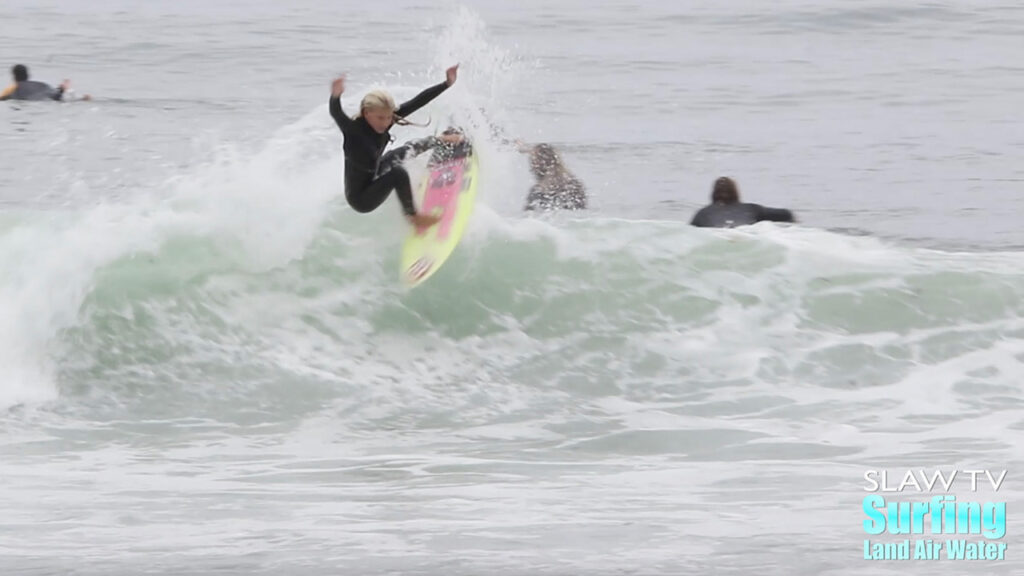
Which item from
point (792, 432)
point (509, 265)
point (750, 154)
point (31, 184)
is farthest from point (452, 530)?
point (750, 154)

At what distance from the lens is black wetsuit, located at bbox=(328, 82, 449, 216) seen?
1028 centimetres

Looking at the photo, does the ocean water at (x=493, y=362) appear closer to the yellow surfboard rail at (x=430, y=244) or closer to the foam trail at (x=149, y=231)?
the foam trail at (x=149, y=231)

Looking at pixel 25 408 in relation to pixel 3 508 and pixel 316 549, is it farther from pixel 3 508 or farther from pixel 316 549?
pixel 316 549

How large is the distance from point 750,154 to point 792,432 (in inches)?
438

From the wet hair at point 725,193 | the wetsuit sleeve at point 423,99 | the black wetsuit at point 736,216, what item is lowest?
the wetsuit sleeve at point 423,99

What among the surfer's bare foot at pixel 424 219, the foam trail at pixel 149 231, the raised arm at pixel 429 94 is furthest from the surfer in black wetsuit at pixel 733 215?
the raised arm at pixel 429 94

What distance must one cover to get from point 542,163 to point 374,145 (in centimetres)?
332

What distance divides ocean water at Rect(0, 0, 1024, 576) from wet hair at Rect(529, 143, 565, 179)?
23cm

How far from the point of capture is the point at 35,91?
2317 cm

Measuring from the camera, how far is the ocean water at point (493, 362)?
23.2 ft

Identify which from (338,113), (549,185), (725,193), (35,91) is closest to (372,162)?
(338,113)

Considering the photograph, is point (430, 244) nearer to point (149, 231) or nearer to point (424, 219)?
point (424, 219)

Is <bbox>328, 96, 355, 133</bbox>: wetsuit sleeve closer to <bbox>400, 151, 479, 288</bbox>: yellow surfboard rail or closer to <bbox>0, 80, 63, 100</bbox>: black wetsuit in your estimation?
<bbox>400, 151, 479, 288</bbox>: yellow surfboard rail

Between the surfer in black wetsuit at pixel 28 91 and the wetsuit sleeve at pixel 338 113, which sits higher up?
the surfer in black wetsuit at pixel 28 91
